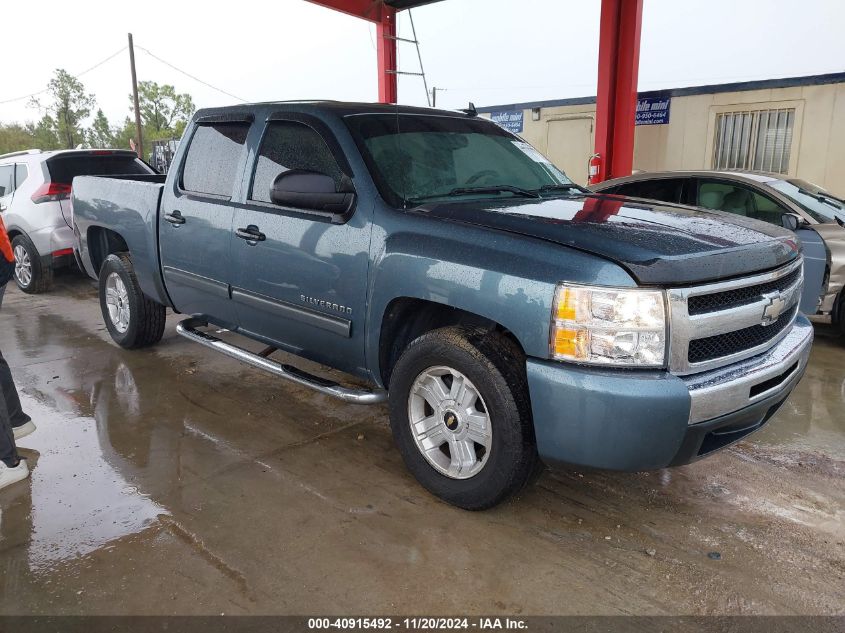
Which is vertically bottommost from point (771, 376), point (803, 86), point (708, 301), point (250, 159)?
point (771, 376)

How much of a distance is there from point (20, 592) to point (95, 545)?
0.34 meters

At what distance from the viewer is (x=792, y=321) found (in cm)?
327

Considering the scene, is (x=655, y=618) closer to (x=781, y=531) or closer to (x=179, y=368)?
(x=781, y=531)

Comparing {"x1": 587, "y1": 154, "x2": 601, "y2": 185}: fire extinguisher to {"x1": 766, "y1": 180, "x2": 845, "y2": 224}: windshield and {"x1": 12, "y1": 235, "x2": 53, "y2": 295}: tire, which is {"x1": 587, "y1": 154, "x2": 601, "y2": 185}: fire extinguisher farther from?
{"x1": 12, "y1": 235, "x2": 53, "y2": 295}: tire

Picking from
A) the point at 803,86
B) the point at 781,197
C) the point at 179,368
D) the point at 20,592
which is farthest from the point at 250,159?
the point at 803,86

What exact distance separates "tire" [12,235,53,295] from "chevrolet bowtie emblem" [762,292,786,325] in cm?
794

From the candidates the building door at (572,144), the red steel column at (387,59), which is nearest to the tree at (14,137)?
the red steel column at (387,59)

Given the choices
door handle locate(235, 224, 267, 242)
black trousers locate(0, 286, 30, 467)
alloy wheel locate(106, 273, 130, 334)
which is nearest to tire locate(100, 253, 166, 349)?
alloy wheel locate(106, 273, 130, 334)

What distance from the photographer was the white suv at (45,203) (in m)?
7.89

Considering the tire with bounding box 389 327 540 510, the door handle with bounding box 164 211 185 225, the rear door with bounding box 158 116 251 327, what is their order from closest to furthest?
1. the tire with bounding box 389 327 540 510
2. the rear door with bounding box 158 116 251 327
3. the door handle with bounding box 164 211 185 225

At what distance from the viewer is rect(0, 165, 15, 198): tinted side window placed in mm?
8570

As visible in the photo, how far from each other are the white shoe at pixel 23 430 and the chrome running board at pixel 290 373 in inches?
42.9

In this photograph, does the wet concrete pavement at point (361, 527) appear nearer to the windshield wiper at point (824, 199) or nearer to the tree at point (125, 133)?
the windshield wiper at point (824, 199)

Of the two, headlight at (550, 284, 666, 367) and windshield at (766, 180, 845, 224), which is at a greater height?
windshield at (766, 180, 845, 224)
